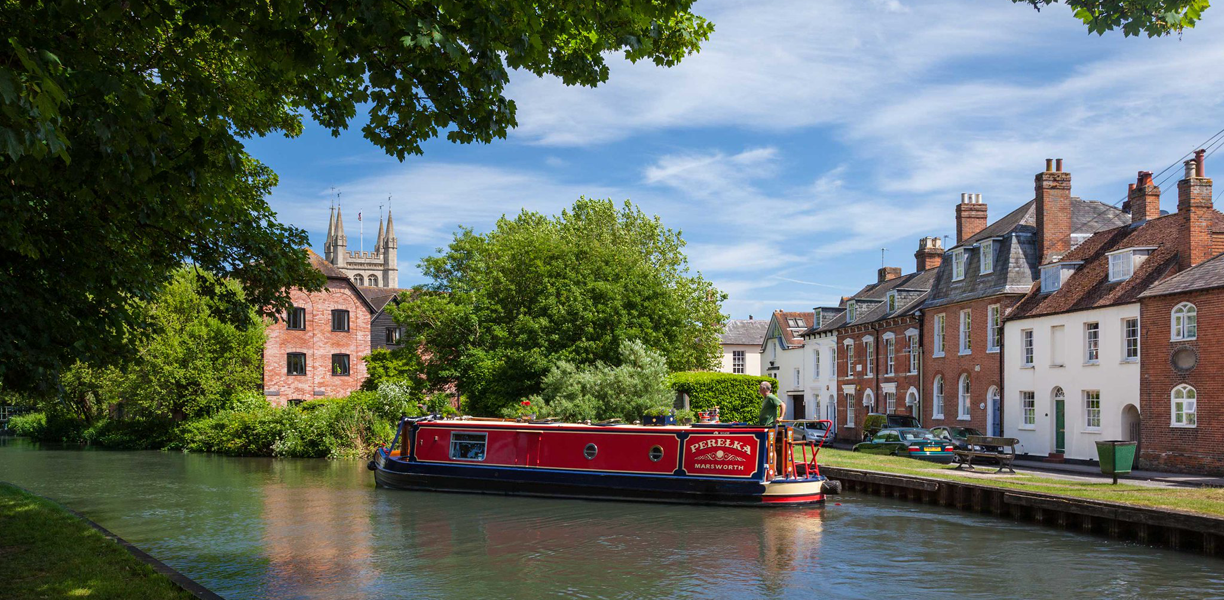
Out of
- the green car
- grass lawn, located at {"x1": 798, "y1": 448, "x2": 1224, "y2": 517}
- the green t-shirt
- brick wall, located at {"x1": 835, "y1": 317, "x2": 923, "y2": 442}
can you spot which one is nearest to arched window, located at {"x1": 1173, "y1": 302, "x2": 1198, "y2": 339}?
grass lawn, located at {"x1": 798, "y1": 448, "x2": 1224, "y2": 517}

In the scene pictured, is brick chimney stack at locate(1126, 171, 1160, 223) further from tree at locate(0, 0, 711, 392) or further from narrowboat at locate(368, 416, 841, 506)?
tree at locate(0, 0, 711, 392)

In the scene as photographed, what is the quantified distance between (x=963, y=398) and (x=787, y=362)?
2131 centimetres

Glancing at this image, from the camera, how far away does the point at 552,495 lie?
23.5 meters

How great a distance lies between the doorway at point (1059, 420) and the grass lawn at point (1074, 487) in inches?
239

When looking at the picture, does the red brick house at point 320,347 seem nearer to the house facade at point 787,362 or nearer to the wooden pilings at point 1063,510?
the house facade at point 787,362

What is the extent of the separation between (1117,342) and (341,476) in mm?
24372

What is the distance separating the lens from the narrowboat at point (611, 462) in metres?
21.5

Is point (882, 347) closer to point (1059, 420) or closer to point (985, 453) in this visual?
point (1059, 420)

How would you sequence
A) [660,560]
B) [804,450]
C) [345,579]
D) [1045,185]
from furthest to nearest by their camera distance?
1. [1045,185]
2. [804,450]
3. [660,560]
4. [345,579]

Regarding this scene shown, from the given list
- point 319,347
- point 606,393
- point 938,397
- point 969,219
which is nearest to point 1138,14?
point 606,393

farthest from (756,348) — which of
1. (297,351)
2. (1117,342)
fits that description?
(1117,342)

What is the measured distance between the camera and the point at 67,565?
10320mm

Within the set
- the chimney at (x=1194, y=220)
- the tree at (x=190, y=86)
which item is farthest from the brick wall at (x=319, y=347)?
the tree at (x=190, y=86)

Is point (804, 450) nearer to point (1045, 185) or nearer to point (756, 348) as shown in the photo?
point (1045, 185)
